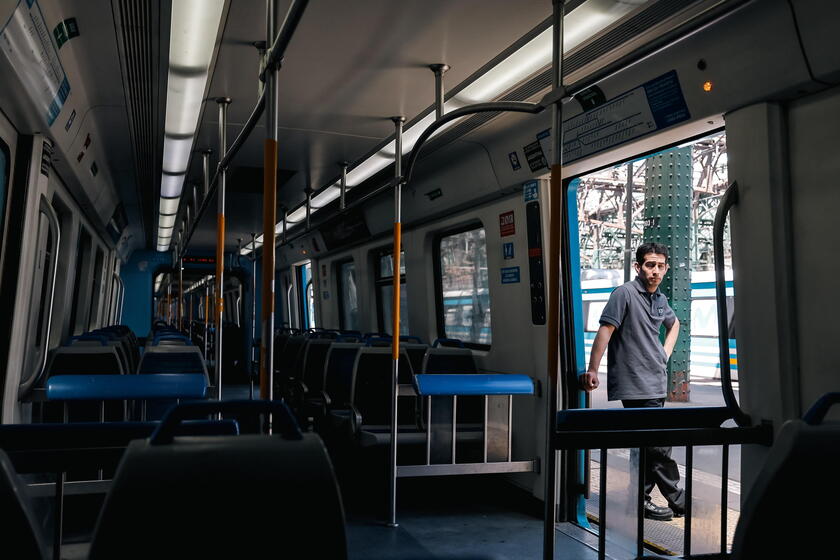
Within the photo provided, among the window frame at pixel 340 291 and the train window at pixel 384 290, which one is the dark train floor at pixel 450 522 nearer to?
the train window at pixel 384 290

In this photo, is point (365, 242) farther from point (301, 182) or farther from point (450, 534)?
point (450, 534)

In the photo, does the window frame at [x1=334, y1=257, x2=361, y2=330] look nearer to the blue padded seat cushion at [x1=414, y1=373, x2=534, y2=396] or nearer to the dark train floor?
the dark train floor

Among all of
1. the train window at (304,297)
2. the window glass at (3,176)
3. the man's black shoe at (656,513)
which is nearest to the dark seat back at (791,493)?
the man's black shoe at (656,513)

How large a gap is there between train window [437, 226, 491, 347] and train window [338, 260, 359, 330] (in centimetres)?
365

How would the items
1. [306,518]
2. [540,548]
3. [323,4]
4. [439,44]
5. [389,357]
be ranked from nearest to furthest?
1. [306,518]
2. [323,4]
3. [439,44]
4. [540,548]
5. [389,357]

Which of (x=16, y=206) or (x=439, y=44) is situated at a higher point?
(x=439, y=44)

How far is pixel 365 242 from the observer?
9258mm

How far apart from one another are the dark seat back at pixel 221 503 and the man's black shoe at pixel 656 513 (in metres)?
A: 4.00

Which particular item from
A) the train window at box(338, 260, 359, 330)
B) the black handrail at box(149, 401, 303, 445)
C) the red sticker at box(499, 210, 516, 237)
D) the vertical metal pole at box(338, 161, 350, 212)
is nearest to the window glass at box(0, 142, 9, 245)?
the vertical metal pole at box(338, 161, 350, 212)

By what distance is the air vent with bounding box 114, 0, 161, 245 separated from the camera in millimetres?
3299

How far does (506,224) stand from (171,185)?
161 inches

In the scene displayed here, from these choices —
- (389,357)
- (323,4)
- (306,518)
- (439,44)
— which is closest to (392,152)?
(389,357)

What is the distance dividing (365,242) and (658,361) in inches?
215

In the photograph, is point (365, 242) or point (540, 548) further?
point (365, 242)
